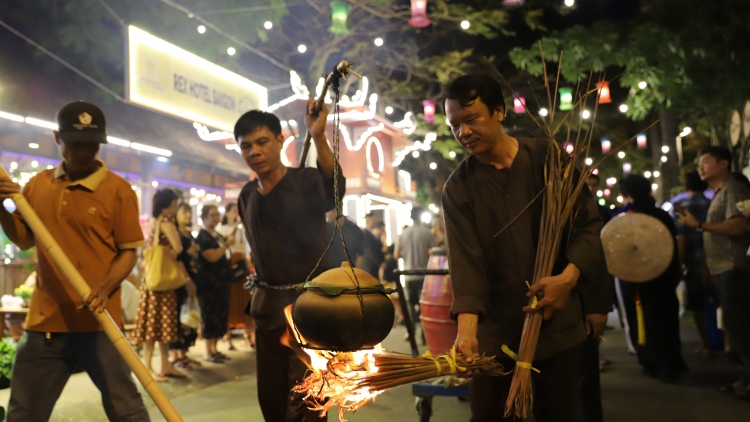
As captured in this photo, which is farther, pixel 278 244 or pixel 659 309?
pixel 659 309

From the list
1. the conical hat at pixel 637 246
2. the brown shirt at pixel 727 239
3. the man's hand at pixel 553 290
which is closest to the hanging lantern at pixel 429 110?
the conical hat at pixel 637 246

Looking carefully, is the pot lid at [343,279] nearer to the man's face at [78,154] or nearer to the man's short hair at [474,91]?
the man's short hair at [474,91]

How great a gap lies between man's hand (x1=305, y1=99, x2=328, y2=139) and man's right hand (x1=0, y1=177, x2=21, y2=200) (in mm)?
1526

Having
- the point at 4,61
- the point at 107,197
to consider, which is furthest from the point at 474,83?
the point at 4,61

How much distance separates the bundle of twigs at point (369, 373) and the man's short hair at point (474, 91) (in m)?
1.07

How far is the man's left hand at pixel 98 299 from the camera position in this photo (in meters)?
3.16

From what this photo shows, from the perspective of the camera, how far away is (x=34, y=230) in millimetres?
3203

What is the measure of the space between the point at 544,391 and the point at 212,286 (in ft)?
20.8

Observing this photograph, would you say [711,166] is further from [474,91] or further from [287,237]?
[287,237]

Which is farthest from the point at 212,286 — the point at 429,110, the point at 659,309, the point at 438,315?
the point at 429,110

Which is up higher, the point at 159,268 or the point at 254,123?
the point at 254,123

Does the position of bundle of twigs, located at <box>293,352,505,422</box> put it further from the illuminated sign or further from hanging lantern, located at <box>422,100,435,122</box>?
hanging lantern, located at <box>422,100,435,122</box>

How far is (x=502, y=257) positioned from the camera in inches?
112

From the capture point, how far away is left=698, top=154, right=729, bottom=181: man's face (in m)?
6.28
